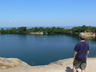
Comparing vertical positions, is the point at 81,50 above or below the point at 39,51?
above

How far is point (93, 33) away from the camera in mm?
98375

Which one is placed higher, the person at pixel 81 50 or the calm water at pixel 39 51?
the person at pixel 81 50

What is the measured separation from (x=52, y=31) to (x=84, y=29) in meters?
23.1

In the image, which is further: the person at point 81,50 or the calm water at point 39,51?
the calm water at point 39,51

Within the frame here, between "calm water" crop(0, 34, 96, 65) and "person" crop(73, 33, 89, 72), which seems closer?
"person" crop(73, 33, 89, 72)

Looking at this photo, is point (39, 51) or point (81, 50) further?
point (39, 51)

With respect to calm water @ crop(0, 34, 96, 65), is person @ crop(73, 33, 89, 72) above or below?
above

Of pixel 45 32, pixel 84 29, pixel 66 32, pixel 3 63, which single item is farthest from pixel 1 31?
pixel 3 63

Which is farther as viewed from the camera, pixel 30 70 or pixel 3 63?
pixel 3 63

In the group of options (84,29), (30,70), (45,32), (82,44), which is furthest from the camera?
(45,32)

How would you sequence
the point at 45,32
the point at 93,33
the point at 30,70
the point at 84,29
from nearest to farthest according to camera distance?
the point at 30,70, the point at 93,33, the point at 84,29, the point at 45,32

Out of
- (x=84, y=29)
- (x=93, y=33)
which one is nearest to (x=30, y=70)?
(x=93, y=33)

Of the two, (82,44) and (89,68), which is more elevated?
(82,44)

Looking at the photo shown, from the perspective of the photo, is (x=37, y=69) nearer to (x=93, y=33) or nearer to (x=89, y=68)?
(x=89, y=68)
